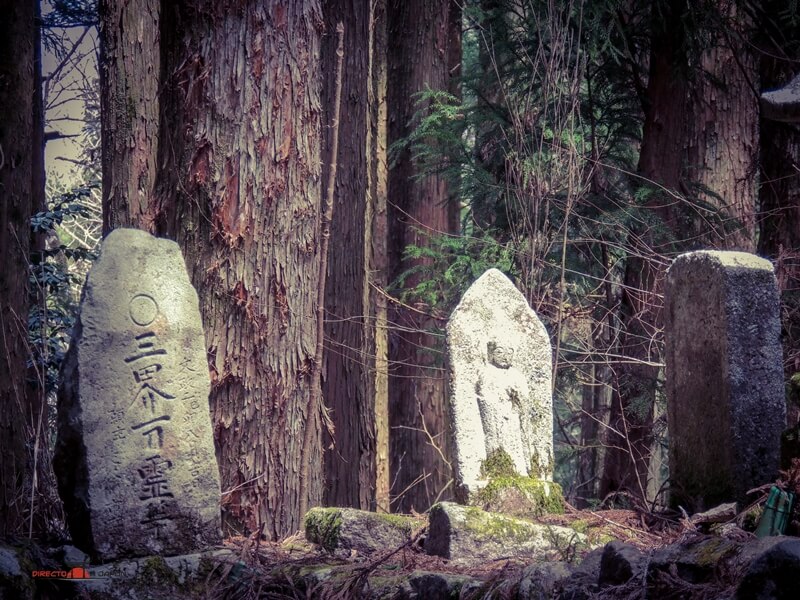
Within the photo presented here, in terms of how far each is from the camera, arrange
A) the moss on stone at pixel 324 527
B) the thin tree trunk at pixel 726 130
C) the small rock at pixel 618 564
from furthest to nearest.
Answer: the thin tree trunk at pixel 726 130, the moss on stone at pixel 324 527, the small rock at pixel 618 564

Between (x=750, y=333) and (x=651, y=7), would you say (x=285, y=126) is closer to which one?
(x=750, y=333)

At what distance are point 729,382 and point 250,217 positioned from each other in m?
2.98

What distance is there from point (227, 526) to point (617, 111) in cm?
567

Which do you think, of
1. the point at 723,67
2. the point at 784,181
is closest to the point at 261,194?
the point at 723,67

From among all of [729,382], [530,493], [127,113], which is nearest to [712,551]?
[729,382]

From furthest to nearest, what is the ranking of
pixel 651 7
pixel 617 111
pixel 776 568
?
pixel 617 111, pixel 651 7, pixel 776 568

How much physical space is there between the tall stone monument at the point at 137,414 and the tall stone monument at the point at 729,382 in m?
2.75

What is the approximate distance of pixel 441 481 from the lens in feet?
31.9

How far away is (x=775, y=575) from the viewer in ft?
8.93

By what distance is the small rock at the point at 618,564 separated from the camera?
3508 millimetres

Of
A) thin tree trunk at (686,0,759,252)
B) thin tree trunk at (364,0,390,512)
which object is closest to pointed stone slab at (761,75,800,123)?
thin tree trunk at (686,0,759,252)

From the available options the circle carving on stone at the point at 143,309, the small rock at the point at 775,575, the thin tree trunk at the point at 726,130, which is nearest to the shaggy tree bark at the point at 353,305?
the thin tree trunk at the point at 726,130

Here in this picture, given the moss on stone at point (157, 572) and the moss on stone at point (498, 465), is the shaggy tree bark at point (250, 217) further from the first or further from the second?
the moss on stone at point (498, 465)

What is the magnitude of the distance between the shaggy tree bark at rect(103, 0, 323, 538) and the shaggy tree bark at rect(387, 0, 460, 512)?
12.3ft
